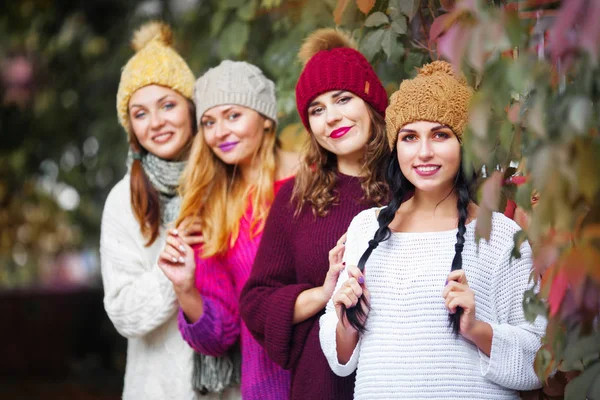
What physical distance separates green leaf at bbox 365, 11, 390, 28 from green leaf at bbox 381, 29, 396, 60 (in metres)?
0.03

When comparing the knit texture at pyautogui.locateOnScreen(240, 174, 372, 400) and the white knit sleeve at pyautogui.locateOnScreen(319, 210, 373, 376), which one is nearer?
the white knit sleeve at pyautogui.locateOnScreen(319, 210, 373, 376)

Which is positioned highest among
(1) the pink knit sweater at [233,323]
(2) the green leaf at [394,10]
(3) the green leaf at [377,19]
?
(2) the green leaf at [394,10]

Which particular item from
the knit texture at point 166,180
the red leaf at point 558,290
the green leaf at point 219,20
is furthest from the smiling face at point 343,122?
the green leaf at point 219,20

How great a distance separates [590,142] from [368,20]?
1.46 metres

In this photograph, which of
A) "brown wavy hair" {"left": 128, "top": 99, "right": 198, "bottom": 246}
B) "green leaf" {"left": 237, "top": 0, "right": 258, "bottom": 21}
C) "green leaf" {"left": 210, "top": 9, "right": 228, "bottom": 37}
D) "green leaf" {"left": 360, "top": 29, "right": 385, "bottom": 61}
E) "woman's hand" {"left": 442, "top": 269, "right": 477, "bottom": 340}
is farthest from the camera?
"green leaf" {"left": 210, "top": 9, "right": 228, "bottom": 37}

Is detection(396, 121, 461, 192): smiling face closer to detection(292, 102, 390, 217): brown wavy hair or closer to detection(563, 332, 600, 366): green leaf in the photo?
detection(292, 102, 390, 217): brown wavy hair

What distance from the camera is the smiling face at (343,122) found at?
8.26 feet

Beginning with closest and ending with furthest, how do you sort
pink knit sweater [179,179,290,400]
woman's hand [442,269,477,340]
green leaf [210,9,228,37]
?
woman's hand [442,269,477,340]
pink knit sweater [179,179,290,400]
green leaf [210,9,228,37]

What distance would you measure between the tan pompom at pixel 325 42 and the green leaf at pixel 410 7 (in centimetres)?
31

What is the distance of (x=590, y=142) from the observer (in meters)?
1.27

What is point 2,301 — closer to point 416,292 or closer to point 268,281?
point 268,281

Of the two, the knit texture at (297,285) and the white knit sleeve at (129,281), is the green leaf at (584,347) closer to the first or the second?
the knit texture at (297,285)

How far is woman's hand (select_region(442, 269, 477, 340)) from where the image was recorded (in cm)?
195

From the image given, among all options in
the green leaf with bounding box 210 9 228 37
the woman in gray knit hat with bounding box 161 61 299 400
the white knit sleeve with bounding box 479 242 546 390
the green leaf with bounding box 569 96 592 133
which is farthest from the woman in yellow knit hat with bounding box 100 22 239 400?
the green leaf with bounding box 569 96 592 133
